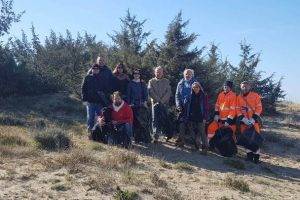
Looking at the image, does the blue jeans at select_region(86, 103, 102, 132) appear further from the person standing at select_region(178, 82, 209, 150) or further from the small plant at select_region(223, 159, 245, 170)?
the small plant at select_region(223, 159, 245, 170)

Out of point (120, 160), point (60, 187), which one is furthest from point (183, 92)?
point (60, 187)

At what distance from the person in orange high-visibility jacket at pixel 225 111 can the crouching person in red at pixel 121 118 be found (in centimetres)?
220

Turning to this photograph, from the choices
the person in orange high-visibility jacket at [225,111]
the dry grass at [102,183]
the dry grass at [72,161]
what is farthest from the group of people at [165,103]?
the dry grass at [102,183]

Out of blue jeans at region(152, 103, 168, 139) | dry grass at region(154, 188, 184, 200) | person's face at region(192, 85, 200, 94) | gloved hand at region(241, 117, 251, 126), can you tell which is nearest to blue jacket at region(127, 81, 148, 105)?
blue jeans at region(152, 103, 168, 139)

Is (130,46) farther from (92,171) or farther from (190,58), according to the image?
(92,171)

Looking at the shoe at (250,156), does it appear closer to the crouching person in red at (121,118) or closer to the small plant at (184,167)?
the small plant at (184,167)

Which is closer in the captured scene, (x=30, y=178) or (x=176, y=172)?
(x=30, y=178)

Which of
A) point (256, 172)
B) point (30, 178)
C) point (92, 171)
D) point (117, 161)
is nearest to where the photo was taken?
point (30, 178)

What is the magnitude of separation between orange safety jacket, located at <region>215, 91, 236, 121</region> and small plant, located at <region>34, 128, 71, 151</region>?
12.8 feet

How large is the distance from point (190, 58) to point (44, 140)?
22.5 ft

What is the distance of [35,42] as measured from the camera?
31.7 metres

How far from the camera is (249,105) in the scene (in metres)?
11.4

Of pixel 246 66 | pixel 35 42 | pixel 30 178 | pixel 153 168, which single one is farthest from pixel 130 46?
pixel 35 42

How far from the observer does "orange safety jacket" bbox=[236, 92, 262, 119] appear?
37.4 feet
